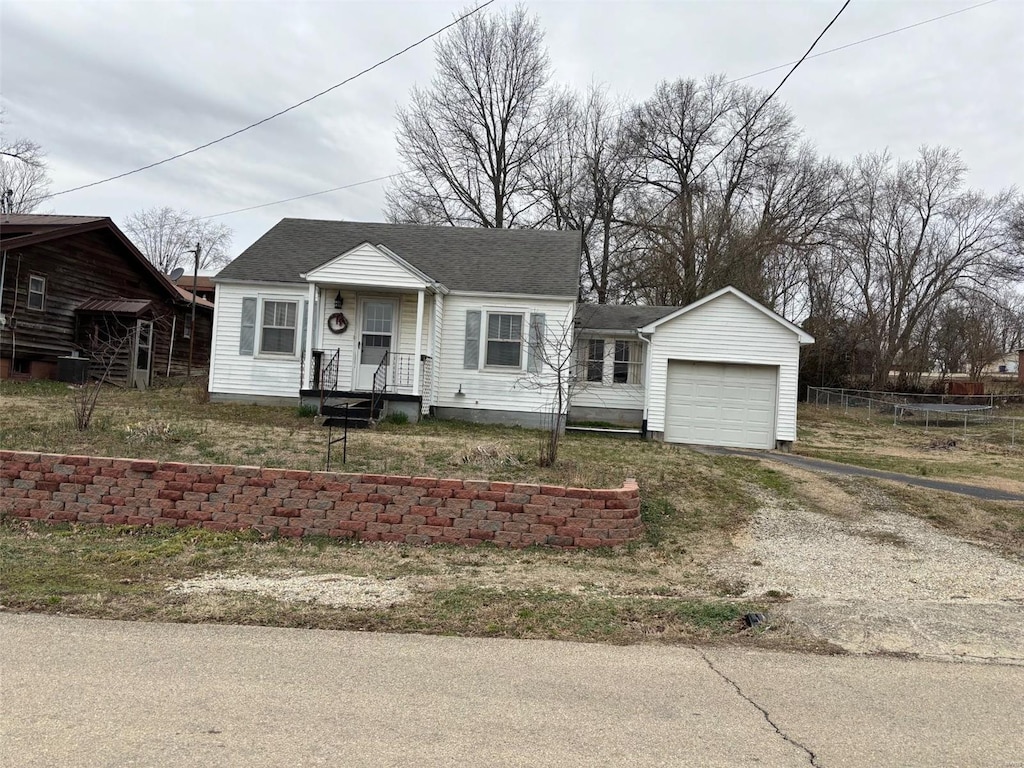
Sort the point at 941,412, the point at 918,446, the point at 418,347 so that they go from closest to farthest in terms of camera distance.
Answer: the point at 418,347, the point at 918,446, the point at 941,412

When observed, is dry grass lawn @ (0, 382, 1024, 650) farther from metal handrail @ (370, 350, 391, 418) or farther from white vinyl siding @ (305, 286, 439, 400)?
white vinyl siding @ (305, 286, 439, 400)

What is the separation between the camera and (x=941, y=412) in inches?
1165

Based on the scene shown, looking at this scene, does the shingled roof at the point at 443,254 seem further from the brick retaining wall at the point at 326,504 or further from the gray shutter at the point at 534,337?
the brick retaining wall at the point at 326,504

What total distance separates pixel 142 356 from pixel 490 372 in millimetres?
12877

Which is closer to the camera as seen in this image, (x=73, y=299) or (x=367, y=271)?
(x=367, y=271)

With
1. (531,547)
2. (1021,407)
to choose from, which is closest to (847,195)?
(1021,407)

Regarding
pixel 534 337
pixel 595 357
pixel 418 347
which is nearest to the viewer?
pixel 418 347

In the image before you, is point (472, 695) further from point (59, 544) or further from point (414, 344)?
point (414, 344)

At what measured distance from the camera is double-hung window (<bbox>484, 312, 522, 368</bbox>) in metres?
17.6

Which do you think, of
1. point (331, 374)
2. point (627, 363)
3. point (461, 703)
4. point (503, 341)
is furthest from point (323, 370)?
point (461, 703)

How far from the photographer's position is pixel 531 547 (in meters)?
7.51

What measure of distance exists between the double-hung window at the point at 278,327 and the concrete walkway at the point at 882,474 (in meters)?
10.2

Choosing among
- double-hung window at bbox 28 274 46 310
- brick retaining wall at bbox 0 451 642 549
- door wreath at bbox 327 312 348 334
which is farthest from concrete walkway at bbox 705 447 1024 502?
double-hung window at bbox 28 274 46 310

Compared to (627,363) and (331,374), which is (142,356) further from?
(627,363)
